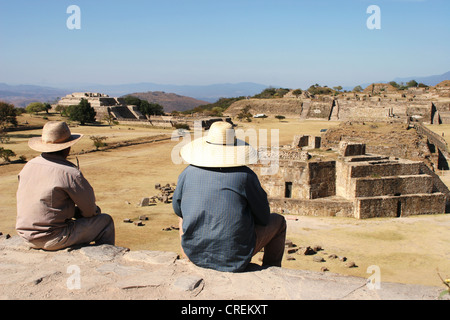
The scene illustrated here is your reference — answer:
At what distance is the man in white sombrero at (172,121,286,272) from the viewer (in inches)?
133

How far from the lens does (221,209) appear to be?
3393 mm

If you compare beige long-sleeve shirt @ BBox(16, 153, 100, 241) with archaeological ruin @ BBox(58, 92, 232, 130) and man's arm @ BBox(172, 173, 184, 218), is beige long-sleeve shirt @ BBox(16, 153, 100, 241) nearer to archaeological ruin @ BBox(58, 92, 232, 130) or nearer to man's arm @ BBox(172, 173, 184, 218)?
man's arm @ BBox(172, 173, 184, 218)

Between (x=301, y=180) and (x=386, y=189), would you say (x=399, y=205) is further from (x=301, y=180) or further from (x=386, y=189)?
(x=301, y=180)

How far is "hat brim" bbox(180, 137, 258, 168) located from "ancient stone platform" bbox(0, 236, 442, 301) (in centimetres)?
93

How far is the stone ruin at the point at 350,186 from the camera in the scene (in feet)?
44.0

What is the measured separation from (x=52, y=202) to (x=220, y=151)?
5.57 ft

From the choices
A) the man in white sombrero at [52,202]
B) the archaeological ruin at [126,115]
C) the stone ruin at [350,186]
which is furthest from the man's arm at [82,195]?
the archaeological ruin at [126,115]

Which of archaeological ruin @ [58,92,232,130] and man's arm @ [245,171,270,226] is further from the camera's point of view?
archaeological ruin @ [58,92,232,130]

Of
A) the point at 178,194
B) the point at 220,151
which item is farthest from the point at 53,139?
the point at 220,151

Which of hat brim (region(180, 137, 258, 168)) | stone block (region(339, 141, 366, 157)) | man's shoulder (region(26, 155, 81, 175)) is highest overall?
hat brim (region(180, 137, 258, 168))

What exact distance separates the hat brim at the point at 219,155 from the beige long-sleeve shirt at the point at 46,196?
115cm

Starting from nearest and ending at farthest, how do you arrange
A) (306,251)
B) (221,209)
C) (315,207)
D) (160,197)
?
(221,209), (306,251), (315,207), (160,197)

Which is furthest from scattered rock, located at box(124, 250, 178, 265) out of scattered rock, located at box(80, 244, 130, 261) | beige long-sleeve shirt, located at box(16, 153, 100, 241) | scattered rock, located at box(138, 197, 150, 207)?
scattered rock, located at box(138, 197, 150, 207)
